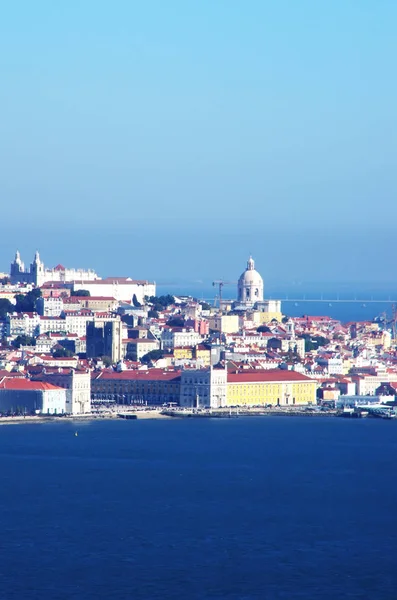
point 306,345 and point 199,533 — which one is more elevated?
point 306,345

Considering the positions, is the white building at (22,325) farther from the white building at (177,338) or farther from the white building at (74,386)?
the white building at (74,386)

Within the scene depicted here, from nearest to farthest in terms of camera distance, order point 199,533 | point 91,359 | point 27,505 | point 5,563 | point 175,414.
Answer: point 5,563, point 199,533, point 27,505, point 175,414, point 91,359

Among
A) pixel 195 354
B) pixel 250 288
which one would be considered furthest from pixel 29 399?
pixel 250 288

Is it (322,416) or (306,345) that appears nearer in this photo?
(322,416)

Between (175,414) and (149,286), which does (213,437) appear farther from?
(149,286)

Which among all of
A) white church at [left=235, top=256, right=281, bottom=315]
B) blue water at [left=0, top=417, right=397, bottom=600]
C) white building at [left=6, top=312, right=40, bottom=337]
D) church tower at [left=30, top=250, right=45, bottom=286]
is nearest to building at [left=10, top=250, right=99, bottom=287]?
church tower at [left=30, top=250, right=45, bottom=286]

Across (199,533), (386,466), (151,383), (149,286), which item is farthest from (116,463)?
(149,286)

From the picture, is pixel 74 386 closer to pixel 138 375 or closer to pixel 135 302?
pixel 138 375
